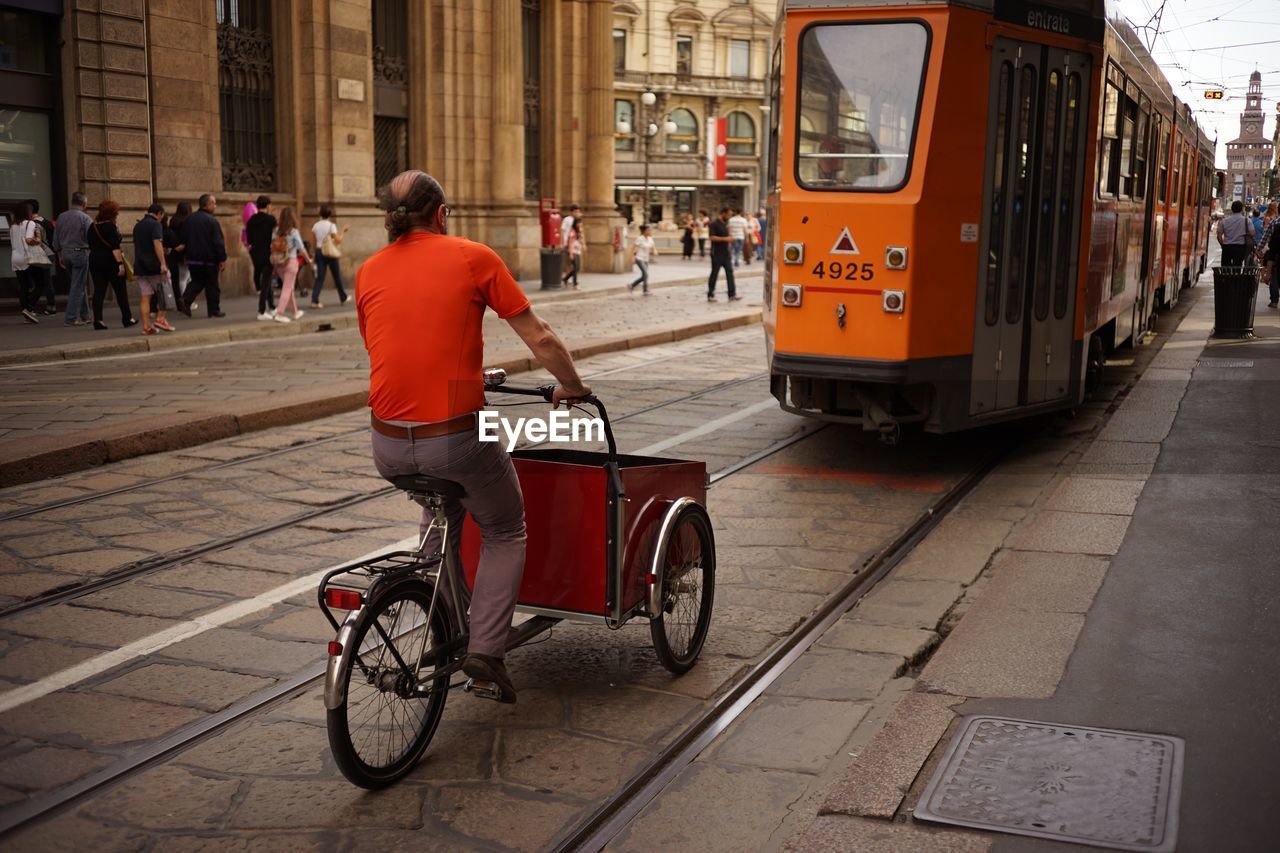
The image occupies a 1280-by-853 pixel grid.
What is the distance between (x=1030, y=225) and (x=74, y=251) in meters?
12.2

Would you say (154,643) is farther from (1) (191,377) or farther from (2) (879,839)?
(1) (191,377)

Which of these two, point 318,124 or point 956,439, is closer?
point 956,439

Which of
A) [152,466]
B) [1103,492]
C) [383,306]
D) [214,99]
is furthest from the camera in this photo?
[214,99]

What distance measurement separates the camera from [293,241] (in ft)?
58.5

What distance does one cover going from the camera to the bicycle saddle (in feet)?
12.6

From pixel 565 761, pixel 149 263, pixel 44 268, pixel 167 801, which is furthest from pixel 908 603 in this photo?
pixel 44 268

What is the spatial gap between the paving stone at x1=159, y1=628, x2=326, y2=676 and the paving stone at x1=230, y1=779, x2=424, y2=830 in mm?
963

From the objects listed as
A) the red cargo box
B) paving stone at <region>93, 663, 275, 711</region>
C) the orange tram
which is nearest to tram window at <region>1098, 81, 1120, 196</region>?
the orange tram

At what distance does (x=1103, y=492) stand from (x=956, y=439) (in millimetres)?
2245

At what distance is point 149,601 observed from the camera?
5500mm

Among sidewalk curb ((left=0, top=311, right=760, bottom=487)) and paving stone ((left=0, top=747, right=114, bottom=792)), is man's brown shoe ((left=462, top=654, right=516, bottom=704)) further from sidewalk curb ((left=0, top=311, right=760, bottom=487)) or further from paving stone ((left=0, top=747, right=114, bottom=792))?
sidewalk curb ((left=0, top=311, right=760, bottom=487))

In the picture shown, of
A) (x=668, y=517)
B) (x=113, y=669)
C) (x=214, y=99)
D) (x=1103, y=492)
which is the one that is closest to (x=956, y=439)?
(x=1103, y=492)

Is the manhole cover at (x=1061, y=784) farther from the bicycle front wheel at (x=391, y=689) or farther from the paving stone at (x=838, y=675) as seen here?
the bicycle front wheel at (x=391, y=689)

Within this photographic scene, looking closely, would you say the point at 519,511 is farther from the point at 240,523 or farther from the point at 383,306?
the point at 240,523
